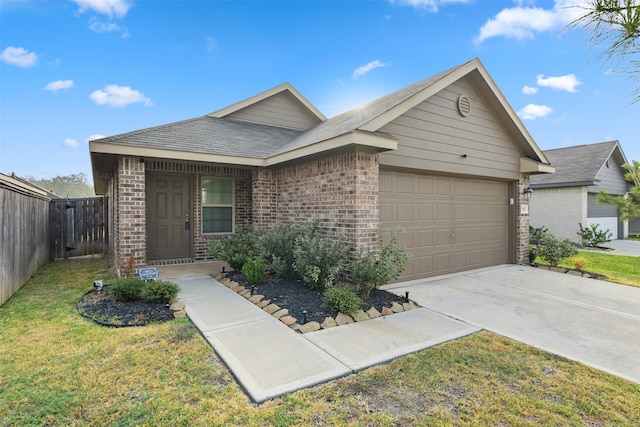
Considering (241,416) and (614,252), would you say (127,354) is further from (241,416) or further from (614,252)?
(614,252)

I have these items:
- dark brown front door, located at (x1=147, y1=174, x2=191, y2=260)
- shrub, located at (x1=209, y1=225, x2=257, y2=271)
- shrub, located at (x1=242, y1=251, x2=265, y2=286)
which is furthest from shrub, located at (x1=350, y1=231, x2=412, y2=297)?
dark brown front door, located at (x1=147, y1=174, x2=191, y2=260)

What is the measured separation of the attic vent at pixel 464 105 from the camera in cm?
707

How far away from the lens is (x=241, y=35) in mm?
10555

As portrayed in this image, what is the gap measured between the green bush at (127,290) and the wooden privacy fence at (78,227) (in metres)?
7.59

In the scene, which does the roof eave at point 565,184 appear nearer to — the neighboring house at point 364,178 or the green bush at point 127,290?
the neighboring house at point 364,178

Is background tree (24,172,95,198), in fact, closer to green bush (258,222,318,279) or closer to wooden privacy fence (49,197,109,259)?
wooden privacy fence (49,197,109,259)

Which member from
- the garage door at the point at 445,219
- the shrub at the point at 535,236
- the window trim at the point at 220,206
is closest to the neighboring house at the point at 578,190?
the shrub at the point at 535,236

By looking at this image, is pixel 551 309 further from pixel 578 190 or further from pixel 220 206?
pixel 578 190

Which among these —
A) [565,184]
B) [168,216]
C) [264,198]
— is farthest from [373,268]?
[565,184]

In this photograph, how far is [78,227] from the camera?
10.7 metres

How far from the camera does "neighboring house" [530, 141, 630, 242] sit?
46.1 ft

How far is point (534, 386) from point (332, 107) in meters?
12.7

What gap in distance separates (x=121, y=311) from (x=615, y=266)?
1266 cm

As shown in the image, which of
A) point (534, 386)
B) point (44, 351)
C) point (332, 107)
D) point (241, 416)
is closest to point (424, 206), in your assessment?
point (534, 386)
